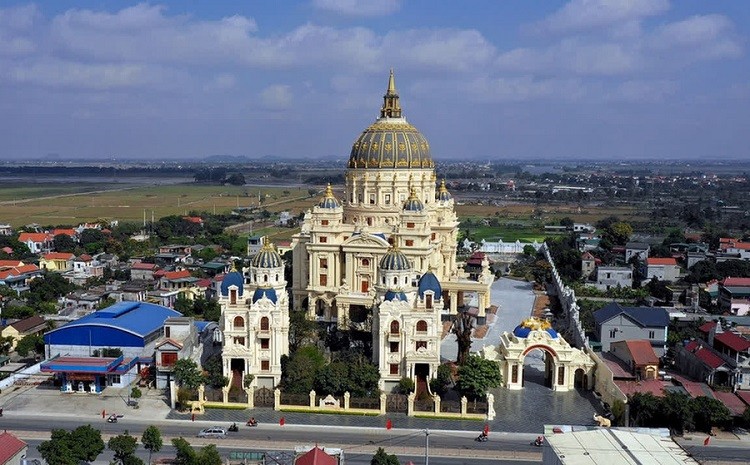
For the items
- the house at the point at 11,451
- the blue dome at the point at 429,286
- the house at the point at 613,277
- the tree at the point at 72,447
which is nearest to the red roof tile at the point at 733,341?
the blue dome at the point at 429,286

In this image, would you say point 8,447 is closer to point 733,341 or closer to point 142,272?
point 733,341

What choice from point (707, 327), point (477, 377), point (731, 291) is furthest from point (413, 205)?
point (731, 291)

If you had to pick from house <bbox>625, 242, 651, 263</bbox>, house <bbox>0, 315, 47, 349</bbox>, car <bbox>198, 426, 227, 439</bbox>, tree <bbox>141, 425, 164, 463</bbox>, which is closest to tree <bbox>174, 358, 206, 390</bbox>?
car <bbox>198, 426, 227, 439</bbox>

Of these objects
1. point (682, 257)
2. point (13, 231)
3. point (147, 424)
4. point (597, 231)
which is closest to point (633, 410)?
point (147, 424)

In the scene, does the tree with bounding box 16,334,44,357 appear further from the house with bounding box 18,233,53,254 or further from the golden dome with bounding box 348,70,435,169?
the house with bounding box 18,233,53,254

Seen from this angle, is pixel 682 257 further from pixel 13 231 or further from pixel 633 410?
pixel 13 231

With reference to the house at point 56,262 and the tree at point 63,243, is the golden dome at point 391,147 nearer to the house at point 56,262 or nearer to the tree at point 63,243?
the house at point 56,262
